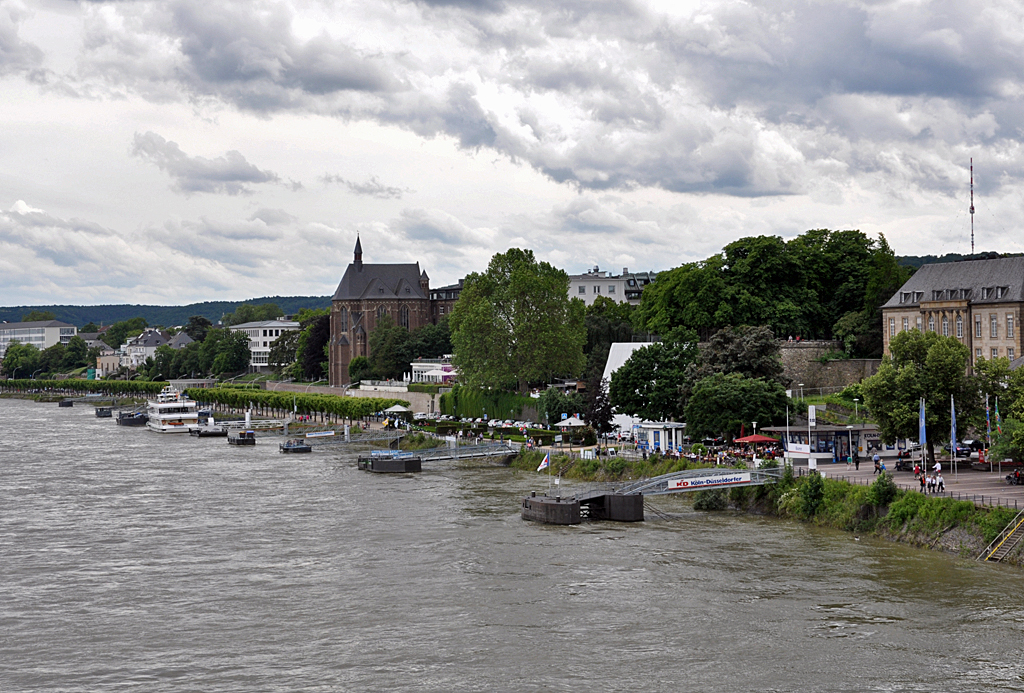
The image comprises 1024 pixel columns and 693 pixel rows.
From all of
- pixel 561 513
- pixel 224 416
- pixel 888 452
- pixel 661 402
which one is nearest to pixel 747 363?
pixel 661 402

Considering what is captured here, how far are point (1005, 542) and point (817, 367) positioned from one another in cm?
4446

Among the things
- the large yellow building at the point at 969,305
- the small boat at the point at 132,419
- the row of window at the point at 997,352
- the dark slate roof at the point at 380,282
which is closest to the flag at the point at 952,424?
the large yellow building at the point at 969,305

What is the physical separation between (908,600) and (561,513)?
16.1 meters

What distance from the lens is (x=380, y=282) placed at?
500 feet

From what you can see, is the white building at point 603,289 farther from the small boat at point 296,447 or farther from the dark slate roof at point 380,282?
the small boat at point 296,447

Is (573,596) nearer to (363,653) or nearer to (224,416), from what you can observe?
(363,653)

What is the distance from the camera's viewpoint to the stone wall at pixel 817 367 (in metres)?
75.2

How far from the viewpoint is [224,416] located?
134 m

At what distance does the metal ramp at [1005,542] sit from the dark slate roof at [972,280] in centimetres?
3630

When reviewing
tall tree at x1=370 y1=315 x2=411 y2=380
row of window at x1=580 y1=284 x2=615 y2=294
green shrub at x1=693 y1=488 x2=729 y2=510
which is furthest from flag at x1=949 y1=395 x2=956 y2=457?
row of window at x1=580 y1=284 x2=615 y2=294

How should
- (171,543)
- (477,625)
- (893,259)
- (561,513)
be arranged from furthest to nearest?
(893,259) → (561,513) → (171,543) → (477,625)

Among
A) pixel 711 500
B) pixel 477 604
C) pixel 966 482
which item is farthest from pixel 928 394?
pixel 477 604

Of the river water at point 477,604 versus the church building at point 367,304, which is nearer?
the river water at point 477,604

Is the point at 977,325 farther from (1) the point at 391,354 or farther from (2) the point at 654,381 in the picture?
(1) the point at 391,354
